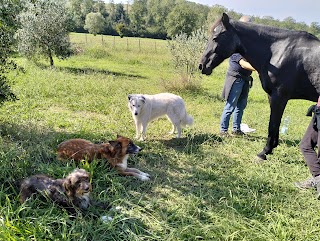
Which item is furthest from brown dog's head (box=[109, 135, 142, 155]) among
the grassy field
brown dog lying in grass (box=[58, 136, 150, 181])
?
the grassy field

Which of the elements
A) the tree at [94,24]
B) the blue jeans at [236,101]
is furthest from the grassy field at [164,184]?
the tree at [94,24]

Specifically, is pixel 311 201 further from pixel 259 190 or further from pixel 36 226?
pixel 36 226

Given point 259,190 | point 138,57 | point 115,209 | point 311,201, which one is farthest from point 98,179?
point 138,57

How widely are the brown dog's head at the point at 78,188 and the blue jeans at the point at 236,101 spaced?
3.86m


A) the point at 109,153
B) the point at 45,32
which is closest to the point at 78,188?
the point at 109,153

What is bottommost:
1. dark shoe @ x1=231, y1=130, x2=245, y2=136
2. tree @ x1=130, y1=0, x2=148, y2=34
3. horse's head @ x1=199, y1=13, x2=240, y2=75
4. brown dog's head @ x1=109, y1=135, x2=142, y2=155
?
dark shoe @ x1=231, y1=130, x2=245, y2=136

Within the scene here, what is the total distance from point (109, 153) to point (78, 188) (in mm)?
1094

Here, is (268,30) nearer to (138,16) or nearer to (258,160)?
(258,160)

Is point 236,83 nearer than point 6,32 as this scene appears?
No

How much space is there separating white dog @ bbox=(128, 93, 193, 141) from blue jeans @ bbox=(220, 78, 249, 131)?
2.57 ft

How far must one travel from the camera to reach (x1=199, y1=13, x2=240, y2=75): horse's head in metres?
4.77

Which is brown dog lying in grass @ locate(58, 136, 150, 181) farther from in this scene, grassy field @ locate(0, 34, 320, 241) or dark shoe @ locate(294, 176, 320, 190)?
dark shoe @ locate(294, 176, 320, 190)

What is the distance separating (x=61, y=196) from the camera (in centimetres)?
323

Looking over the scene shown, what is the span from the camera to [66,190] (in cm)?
325
